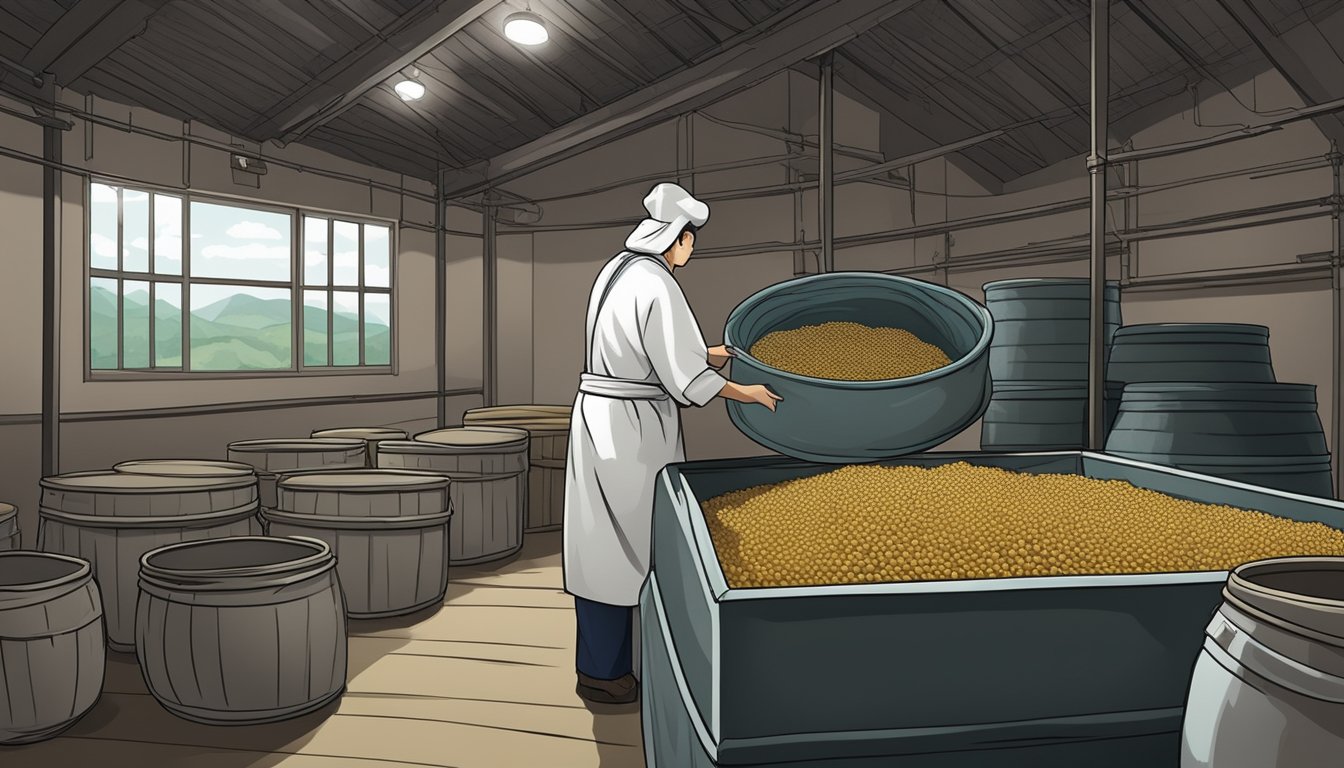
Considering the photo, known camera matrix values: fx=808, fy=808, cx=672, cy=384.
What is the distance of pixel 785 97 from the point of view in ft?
23.0

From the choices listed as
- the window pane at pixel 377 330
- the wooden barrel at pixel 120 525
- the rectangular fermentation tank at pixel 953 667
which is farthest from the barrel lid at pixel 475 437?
the rectangular fermentation tank at pixel 953 667

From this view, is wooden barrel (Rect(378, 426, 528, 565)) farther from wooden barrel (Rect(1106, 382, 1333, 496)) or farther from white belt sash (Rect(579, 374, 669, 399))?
wooden barrel (Rect(1106, 382, 1333, 496))

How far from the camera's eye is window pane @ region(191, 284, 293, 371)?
16.7 feet

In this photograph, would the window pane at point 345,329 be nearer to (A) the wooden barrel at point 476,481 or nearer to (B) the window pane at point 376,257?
(B) the window pane at point 376,257

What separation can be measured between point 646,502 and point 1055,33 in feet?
12.9

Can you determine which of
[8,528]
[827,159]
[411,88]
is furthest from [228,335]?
[827,159]

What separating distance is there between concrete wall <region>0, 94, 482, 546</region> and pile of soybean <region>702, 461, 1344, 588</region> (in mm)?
4094

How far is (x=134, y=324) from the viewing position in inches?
187

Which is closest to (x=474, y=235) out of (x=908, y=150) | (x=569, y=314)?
(x=569, y=314)


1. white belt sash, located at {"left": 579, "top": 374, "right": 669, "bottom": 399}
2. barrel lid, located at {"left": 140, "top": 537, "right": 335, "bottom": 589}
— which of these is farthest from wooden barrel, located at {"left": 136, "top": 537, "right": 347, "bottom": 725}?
white belt sash, located at {"left": 579, "top": 374, "right": 669, "bottom": 399}

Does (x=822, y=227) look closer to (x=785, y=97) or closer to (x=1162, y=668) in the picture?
(x=1162, y=668)

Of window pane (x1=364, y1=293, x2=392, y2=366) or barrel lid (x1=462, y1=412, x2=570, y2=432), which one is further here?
window pane (x1=364, y1=293, x2=392, y2=366)

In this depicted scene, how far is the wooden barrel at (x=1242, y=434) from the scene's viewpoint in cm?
227

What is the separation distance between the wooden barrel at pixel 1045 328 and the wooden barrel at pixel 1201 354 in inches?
5.6
